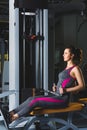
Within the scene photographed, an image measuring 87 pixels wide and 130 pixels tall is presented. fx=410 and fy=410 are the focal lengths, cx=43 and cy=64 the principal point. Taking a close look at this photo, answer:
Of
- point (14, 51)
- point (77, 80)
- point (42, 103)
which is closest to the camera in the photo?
point (42, 103)

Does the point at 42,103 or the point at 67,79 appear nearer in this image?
the point at 42,103

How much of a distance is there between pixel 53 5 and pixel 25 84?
3730mm

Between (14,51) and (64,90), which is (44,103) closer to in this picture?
(64,90)

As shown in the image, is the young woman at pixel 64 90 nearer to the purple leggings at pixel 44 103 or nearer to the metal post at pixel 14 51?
the purple leggings at pixel 44 103

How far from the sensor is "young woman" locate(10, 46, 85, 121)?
14.8ft

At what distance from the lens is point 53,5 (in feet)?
29.3

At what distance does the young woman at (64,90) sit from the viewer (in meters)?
4.50

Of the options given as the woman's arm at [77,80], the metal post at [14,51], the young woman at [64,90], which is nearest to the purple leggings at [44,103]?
the young woman at [64,90]

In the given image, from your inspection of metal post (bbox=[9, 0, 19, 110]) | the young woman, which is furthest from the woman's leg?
metal post (bbox=[9, 0, 19, 110])

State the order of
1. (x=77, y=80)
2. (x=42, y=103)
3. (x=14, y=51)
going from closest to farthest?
(x=42, y=103) → (x=77, y=80) → (x=14, y=51)

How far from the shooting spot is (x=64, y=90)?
4.56 meters

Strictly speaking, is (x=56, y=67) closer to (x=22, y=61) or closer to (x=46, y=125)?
(x=22, y=61)

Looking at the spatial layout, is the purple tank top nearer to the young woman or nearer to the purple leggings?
the young woman

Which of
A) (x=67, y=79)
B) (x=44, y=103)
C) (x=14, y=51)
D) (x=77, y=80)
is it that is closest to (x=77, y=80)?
(x=77, y=80)
